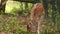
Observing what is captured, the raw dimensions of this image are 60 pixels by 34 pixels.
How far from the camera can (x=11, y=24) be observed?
6.86m

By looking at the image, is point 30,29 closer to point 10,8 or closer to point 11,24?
point 11,24

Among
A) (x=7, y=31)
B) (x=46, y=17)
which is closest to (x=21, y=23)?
(x=7, y=31)

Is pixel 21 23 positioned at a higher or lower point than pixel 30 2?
lower

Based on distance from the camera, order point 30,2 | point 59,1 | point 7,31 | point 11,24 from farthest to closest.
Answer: point 30,2
point 11,24
point 7,31
point 59,1

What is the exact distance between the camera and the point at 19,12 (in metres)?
8.61

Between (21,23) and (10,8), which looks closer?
(21,23)

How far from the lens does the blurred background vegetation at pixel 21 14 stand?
18.4 ft

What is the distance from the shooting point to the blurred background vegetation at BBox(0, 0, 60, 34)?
5602mm

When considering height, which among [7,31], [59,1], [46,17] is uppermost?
[59,1]

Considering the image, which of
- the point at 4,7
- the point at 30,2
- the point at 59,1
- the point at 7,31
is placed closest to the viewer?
the point at 59,1

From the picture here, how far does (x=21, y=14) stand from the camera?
28.0 ft

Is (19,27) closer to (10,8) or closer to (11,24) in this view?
(11,24)

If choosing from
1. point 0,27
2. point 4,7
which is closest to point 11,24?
point 0,27

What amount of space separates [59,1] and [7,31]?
188cm
